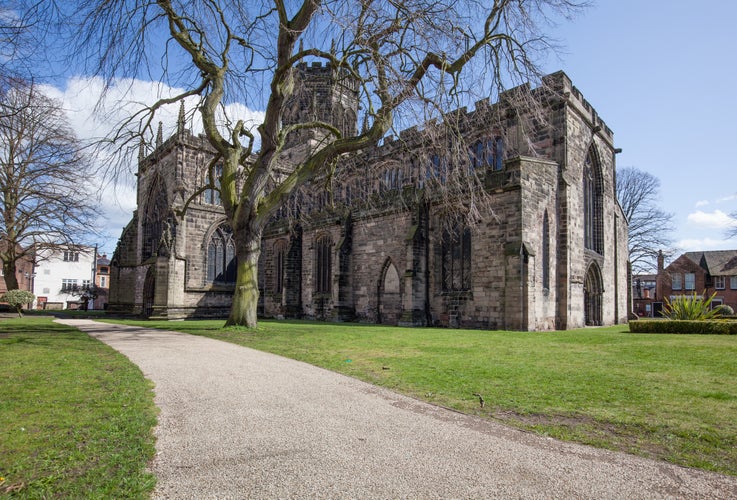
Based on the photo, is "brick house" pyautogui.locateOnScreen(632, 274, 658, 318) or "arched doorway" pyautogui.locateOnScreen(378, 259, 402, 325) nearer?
"arched doorway" pyautogui.locateOnScreen(378, 259, 402, 325)

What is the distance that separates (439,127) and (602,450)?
29.6ft

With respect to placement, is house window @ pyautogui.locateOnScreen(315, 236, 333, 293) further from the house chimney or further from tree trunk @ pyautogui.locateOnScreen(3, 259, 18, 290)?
the house chimney

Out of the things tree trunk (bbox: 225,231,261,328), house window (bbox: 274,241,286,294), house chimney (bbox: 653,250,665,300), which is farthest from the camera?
house chimney (bbox: 653,250,665,300)

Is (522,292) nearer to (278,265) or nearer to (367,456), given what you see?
(367,456)

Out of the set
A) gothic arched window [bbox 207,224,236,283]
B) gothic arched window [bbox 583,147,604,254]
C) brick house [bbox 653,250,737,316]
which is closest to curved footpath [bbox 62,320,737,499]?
gothic arched window [bbox 583,147,604,254]

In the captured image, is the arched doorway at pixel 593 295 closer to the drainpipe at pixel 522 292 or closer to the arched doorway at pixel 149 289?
the drainpipe at pixel 522 292

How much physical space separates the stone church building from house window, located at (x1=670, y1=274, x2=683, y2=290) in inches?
1216

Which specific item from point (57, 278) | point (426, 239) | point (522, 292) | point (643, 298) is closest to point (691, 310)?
point (522, 292)

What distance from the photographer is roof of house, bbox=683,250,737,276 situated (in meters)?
47.2

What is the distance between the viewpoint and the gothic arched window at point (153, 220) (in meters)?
30.9

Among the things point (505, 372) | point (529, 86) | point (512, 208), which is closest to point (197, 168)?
point (512, 208)

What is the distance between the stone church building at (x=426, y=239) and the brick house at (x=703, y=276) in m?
29.9

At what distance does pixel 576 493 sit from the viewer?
123 inches

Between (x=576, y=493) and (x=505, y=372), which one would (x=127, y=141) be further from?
(x=576, y=493)
